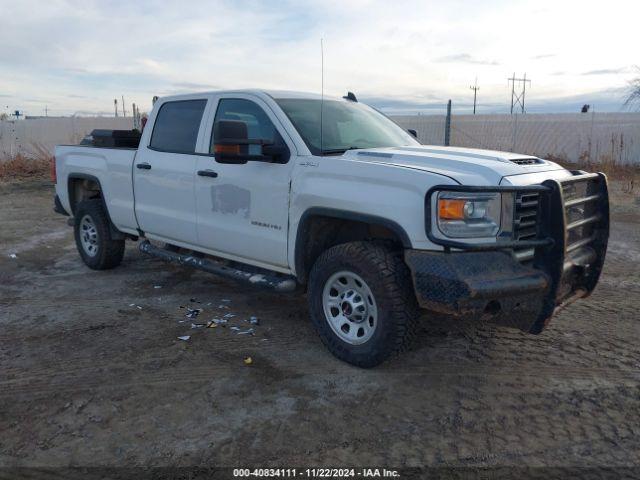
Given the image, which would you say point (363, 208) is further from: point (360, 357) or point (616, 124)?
point (616, 124)

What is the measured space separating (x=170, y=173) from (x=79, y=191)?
238cm

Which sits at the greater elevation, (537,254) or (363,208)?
(363,208)

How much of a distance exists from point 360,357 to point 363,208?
3.37ft

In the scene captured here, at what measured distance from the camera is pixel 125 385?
Answer: 12.5 ft

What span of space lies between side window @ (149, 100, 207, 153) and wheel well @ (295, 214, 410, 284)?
1.60 metres

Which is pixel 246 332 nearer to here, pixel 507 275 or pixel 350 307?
pixel 350 307

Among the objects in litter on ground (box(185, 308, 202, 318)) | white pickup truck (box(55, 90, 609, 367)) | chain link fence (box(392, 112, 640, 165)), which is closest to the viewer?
white pickup truck (box(55, 90, 609, 367))

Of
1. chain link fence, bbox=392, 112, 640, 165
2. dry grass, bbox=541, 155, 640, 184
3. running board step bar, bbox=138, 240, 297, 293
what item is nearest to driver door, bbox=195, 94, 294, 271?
running board step bar, bbox=138, 240, 297, 293

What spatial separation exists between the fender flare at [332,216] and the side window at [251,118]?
66 cm

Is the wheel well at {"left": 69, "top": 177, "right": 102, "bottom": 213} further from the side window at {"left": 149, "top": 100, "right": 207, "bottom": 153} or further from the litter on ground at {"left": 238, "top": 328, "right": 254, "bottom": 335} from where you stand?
the litter on ground at {"left": 238, "top": 328, "right": 254, "bottom": 335}

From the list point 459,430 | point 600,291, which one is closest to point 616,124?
point 600,291

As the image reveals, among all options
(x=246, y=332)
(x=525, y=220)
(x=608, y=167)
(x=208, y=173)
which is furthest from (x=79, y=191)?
(x=608, y=167)

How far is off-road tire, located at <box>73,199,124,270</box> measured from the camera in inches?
258

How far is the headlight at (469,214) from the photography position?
345 centimetres
